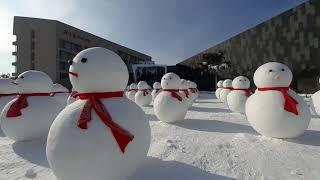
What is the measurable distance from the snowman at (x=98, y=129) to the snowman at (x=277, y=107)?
3108mm

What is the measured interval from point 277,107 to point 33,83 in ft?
16.0

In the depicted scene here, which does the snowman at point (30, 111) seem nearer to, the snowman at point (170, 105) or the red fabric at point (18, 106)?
the red fabric at point (18, 106)

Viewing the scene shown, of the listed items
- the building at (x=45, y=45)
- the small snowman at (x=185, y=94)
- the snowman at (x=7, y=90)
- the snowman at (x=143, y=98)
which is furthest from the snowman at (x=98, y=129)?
the building at (x=45, y=45)

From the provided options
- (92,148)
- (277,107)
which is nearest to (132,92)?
(277,107)

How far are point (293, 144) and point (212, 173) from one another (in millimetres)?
2307

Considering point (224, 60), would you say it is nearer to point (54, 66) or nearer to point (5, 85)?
point (54, 66)

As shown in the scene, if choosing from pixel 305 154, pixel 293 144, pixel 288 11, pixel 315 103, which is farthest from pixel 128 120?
pixel 288 11

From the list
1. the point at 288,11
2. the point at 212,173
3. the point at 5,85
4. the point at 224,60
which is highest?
the point at 288,11

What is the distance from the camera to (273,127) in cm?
674

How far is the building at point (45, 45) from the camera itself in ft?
168

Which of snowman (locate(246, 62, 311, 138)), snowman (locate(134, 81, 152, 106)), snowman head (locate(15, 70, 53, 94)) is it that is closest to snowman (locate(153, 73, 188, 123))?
snowman (locate(246, 62, 311, 138))

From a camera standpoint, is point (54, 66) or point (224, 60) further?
point (54, 66)

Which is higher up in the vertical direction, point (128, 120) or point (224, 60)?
point (224, 60)

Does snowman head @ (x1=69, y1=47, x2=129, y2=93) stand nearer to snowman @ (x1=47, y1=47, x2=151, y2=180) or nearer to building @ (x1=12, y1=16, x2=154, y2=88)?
snowman @ (x1=47, y1=47, x2=151, y2=180)
